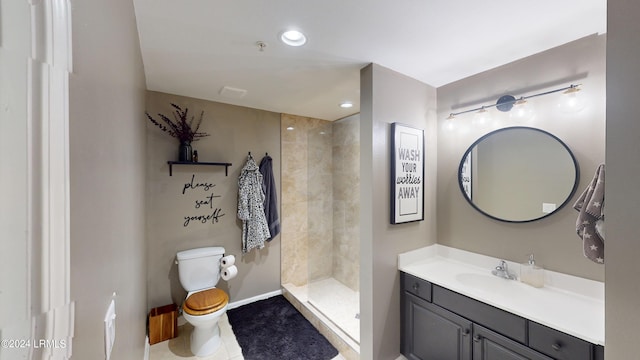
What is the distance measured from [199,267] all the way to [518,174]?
9.49ft

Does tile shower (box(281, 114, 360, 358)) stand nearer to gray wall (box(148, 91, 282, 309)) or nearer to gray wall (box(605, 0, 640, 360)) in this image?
gray wall (box(148, 91, 282, 309))

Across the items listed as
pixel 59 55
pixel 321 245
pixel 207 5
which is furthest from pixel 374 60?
pixel 321 245

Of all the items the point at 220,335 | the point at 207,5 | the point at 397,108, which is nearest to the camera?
the point at 207,5

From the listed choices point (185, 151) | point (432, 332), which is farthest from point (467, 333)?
point (185, 151)

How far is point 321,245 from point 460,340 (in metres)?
1.99

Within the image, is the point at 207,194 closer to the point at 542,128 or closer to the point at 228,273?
the point at 228,273

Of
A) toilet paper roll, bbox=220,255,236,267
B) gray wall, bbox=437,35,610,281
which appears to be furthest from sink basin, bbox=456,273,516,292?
toilet paper roll, bbox=220,255,236,267

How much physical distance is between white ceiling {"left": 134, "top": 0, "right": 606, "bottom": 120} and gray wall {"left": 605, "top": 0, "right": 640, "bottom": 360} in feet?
1.93

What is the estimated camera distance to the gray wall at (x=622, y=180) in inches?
31.0

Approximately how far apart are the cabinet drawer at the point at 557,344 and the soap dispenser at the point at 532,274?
476 mm

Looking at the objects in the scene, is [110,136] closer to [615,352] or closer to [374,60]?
[374,60]

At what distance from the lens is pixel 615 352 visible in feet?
2.69

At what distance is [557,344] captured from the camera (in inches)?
46.9

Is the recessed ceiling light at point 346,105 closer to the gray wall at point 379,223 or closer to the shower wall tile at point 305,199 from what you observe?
the shower wall tile at point 305,199
